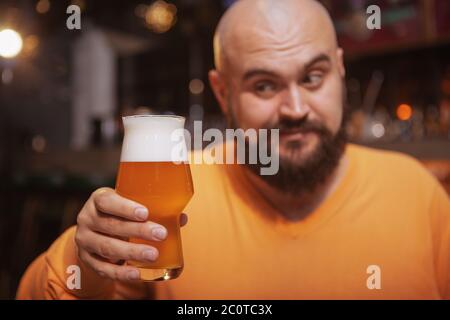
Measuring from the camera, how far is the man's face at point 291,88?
37.0 inches

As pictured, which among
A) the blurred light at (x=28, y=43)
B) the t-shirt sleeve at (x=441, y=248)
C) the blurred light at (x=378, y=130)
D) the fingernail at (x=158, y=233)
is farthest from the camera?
the blurred light at (x=378, y=130)

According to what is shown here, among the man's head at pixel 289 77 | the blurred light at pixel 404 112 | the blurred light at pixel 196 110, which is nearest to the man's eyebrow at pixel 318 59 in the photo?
the man's head at pixel 289 77

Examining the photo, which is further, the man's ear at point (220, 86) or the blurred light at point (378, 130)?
the blurred light at point (378, 130)

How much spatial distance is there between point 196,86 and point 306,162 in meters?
3.66

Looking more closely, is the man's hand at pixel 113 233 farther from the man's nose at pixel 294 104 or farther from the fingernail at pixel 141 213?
the man's nose at pixel 294 104

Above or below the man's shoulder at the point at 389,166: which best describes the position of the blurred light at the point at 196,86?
above

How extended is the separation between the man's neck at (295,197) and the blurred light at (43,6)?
757mm

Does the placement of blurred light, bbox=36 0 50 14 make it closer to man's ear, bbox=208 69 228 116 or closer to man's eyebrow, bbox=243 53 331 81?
man's ear, bbox=208 69 228 116

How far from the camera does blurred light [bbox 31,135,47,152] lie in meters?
3.53

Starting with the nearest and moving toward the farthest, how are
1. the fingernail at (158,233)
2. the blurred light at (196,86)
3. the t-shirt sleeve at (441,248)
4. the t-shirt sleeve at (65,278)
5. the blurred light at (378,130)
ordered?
1. the fingernail at (158,233)
2. the t-shirt sleeve at (65,278)
3. the t-shirt sleeve at (441,248)
4. the blurred light at (378,130)
5. the blurred light at (196,86)

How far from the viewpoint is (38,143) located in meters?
3.67

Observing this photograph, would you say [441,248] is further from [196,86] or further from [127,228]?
[196,86]

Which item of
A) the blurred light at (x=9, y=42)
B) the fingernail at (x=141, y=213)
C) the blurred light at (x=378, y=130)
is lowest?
the fingernail at (x=141, y=213)

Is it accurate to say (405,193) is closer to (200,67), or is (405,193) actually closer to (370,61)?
(370,61)
